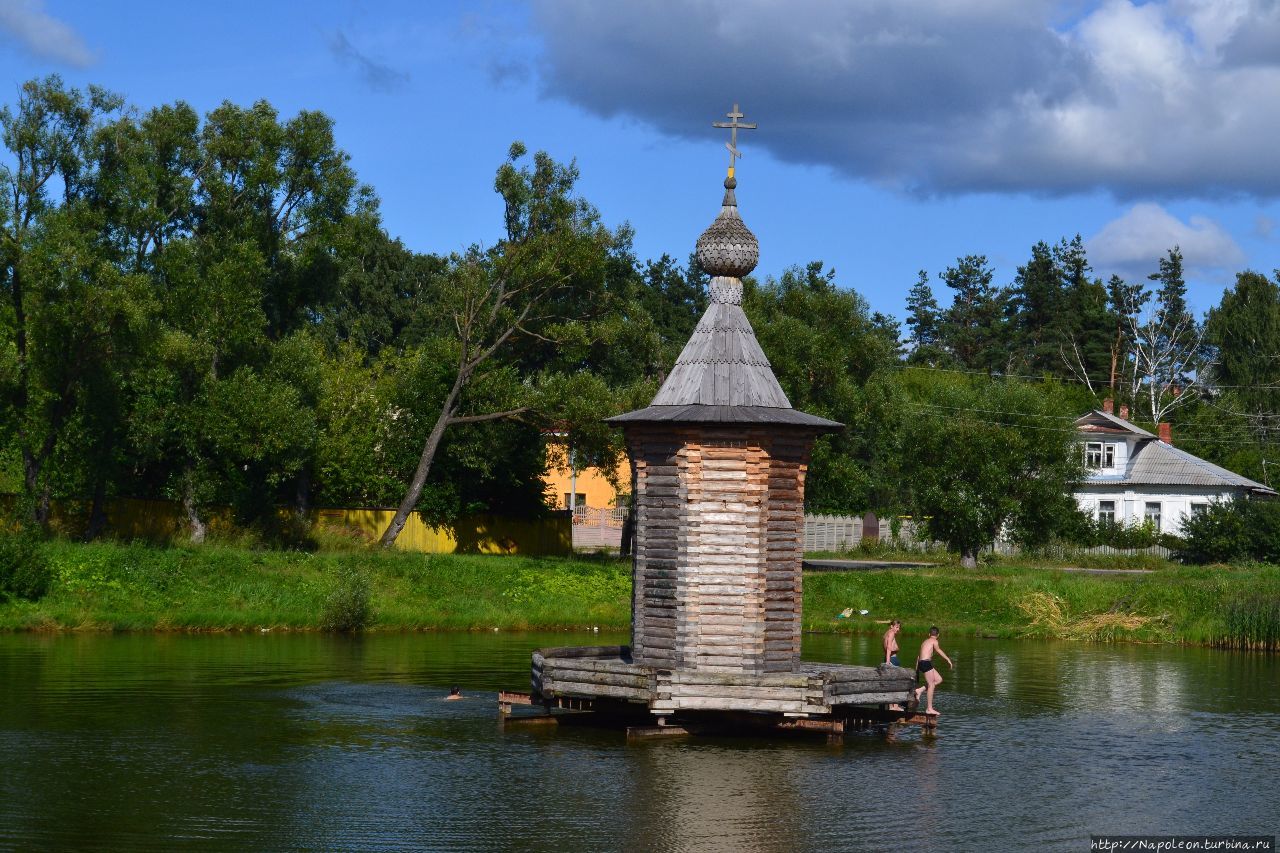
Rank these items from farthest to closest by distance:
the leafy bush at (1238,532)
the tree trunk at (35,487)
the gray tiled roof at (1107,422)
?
1. the gray tiled roof at (1107,422)
2. the leafy bush at (1238,532)
3. the tree trunk at (35,487)

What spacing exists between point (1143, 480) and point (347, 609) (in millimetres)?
49481

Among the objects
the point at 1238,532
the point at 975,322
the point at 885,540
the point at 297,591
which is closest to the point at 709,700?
the point at 297,591

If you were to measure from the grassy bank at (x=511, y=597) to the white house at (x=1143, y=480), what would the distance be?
21605 millimetres

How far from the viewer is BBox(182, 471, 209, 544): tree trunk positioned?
172 feet

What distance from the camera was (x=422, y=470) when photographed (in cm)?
5900

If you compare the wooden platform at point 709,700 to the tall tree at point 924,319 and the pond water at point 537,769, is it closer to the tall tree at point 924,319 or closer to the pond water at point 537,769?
the pond water at point 537,769

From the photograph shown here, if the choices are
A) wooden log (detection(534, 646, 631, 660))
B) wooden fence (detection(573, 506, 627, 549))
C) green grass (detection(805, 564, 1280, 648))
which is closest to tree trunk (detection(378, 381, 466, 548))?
green grass (detection(805, 564, 1280, 648))

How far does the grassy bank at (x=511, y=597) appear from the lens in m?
45.8

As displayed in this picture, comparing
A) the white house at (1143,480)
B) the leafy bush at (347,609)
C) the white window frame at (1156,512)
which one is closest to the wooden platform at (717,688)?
the leafy bush at (347,609)

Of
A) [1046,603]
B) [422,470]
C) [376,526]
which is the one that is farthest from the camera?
[376,526]

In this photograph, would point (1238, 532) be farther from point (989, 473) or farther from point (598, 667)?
point (598, 667)

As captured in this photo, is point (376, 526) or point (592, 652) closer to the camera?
point (592, 652)

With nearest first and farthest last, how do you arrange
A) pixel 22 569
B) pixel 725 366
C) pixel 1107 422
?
1. pixel 725 366
2. pixel 22 569
3. pixel 1107 422

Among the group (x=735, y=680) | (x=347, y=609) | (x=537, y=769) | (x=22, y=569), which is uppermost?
(x=22, y=569)
